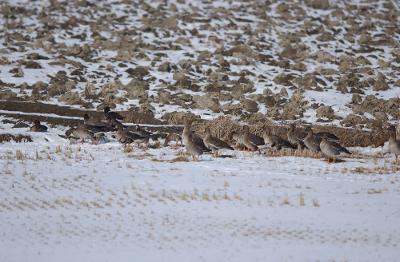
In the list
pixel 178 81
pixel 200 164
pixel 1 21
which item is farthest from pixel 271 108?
pixel 1 21

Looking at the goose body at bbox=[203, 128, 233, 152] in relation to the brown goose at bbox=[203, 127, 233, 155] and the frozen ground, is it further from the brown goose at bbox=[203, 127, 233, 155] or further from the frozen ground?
the frozen ground

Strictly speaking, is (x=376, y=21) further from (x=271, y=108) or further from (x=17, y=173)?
(x=17, y=173)

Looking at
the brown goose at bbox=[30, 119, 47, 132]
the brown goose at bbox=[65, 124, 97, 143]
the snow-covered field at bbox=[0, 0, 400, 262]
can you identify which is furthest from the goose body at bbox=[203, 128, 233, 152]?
the brown goose at bbox=[30, 119, 47, 132]

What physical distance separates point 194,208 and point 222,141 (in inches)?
230

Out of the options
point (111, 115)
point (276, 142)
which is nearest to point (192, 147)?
point (276, 142)

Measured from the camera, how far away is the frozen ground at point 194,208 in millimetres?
11852

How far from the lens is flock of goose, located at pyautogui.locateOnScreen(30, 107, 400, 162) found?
18.6 metres

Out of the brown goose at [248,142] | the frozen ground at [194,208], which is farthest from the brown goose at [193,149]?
the brown goose at [248,142]

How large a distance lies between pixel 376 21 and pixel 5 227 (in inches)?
1554

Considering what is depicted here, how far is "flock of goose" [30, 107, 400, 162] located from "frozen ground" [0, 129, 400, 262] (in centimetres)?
52

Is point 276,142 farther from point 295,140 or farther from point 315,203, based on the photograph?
point 315,203

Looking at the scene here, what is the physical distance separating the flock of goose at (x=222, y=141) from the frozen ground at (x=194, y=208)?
52 centimetres

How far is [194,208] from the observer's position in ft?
45.7

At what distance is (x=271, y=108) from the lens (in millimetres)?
29344
